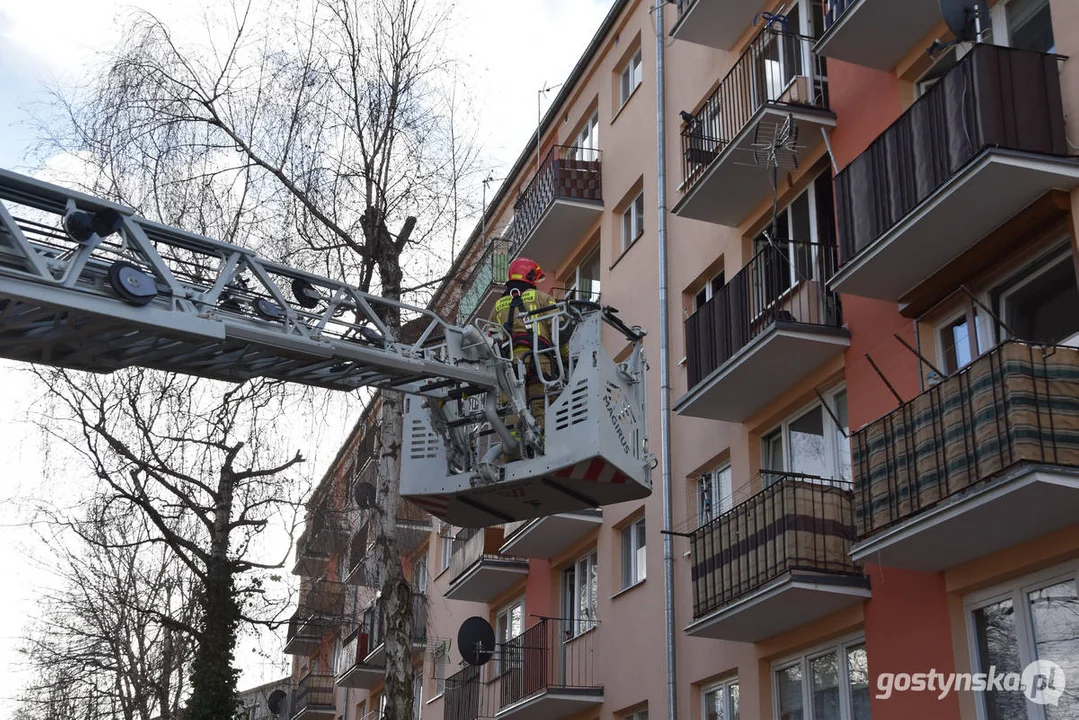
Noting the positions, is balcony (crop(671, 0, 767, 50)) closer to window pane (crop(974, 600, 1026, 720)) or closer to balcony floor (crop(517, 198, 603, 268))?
balcony floor (crop(517, 198, 603, 268))

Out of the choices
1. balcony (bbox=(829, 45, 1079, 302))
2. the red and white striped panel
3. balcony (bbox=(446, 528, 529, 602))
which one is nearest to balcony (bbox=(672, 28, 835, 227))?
balcony (bbox=(829, 45, 1079, 302))

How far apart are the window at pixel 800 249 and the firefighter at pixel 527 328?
4418 millimetres

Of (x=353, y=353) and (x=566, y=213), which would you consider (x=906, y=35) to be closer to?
(x=353, y=353)

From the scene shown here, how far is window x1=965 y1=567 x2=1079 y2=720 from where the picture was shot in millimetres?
11086

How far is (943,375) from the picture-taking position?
42.4 feet

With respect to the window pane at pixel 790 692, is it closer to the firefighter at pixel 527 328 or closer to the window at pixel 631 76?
the firefighter at pixel 527 328

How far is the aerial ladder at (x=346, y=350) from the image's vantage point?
31.1 feet

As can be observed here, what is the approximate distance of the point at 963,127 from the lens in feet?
39.4

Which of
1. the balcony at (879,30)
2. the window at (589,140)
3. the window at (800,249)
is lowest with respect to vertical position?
the window at (800,249)

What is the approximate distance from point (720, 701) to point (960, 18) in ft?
30.7

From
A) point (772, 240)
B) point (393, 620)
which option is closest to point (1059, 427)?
point (772, 240)

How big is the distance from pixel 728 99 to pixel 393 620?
29.0 feet

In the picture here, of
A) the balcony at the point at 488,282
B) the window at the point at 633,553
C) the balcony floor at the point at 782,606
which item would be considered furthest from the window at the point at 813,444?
the balcony at the point at 488,282

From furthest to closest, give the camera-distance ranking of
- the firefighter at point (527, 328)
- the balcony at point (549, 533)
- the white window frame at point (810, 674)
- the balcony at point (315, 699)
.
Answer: the balcony at point (315, 699) → the balcony at point (549, 533) → the white window frame at point (810, 674) → the firefighter at point (527, 328)
